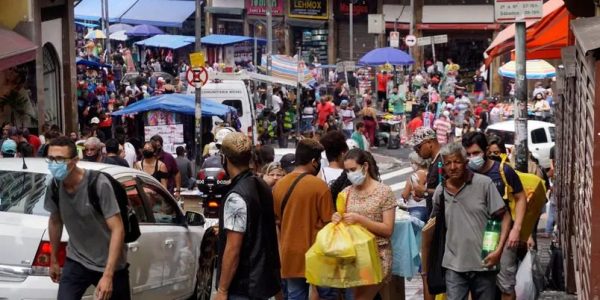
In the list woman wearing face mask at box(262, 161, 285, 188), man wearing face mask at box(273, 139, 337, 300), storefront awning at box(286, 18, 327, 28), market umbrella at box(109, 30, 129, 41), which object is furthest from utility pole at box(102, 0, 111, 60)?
man wearing face mask at box(273, 139, 337, 300)

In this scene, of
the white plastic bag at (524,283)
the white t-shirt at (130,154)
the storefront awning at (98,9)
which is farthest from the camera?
the storefront awning at (98,9)

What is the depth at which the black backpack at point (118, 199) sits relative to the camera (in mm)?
7719

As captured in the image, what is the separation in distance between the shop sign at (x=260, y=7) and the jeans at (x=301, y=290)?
149ft

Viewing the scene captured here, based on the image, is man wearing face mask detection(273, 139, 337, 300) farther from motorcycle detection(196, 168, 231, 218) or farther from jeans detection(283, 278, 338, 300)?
motorcycle detection(196, 168, 231, 218)

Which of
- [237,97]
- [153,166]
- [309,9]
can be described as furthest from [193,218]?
[309,9]

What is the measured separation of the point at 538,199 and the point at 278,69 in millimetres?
26625

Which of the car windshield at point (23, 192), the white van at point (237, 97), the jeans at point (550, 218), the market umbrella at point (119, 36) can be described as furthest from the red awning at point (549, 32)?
the market umbrella at point (119, 36)

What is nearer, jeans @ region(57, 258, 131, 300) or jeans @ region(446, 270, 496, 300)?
jeans @ region(57, 258, 131, 300)

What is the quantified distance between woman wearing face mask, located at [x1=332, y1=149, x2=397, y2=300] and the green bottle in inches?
28.8

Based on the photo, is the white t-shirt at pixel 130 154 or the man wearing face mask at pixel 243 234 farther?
the white t-shirt at pixel 130 154

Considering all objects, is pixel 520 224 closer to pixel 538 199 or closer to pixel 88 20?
pixel 538 199

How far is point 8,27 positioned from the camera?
82.8 feet

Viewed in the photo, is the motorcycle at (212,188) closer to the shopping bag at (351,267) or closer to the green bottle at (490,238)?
the shopping bag at (351,267)

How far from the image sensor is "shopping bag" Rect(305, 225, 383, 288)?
332 inches
